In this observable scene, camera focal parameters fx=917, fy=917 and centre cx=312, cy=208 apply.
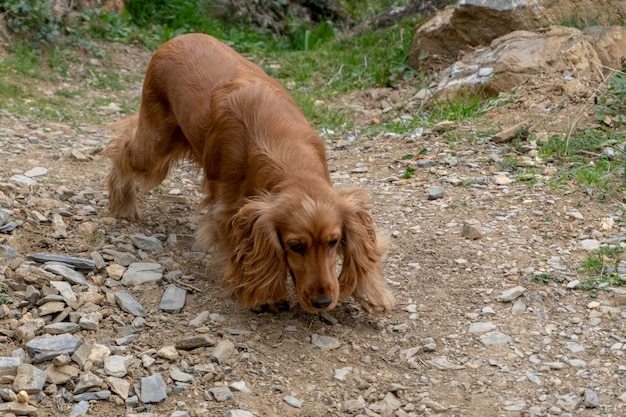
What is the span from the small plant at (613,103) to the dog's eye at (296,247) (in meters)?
3.53

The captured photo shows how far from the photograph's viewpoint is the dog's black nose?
14.5ft

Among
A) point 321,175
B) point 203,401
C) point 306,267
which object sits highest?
point 321,175

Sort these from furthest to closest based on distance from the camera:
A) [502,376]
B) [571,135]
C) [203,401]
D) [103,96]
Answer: [103,96] → [571,135] → [502,376] → [203,401]

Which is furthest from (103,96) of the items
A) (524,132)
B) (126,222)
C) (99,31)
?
(524,132)

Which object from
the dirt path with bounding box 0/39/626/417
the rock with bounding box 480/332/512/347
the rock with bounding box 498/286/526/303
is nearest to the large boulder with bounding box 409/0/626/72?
the dirt path with bounding box 0/39/626/417

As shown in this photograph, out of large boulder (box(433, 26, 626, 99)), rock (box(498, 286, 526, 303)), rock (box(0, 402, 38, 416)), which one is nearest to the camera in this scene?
rock (box(0, 402, 38, 416))

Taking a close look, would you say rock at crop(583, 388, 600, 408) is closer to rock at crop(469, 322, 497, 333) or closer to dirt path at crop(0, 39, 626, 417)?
dirt path at crop(0, 39, 626, 417)

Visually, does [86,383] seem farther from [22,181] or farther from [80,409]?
[22,181]

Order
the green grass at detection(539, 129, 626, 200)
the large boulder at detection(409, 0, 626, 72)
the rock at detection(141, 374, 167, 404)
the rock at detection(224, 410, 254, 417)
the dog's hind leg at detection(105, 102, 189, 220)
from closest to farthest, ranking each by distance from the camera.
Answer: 1. the rock at detection(224, 410, 254, 417)
2. the rock at detection(141, 374, 167, 404)
3. the dog's hind leg at detection(105, 102, 189, 220)
4. the green grass at detection(539, 129, 626, 200)
5. the large boulder at detection(409, 0, 626, 72)

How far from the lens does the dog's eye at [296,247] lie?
452 centimetres

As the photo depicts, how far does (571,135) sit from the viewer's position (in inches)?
274

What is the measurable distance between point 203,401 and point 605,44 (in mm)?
5282

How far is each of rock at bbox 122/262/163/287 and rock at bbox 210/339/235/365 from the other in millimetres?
800

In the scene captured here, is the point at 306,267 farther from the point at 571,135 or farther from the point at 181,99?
the point at 571,135
